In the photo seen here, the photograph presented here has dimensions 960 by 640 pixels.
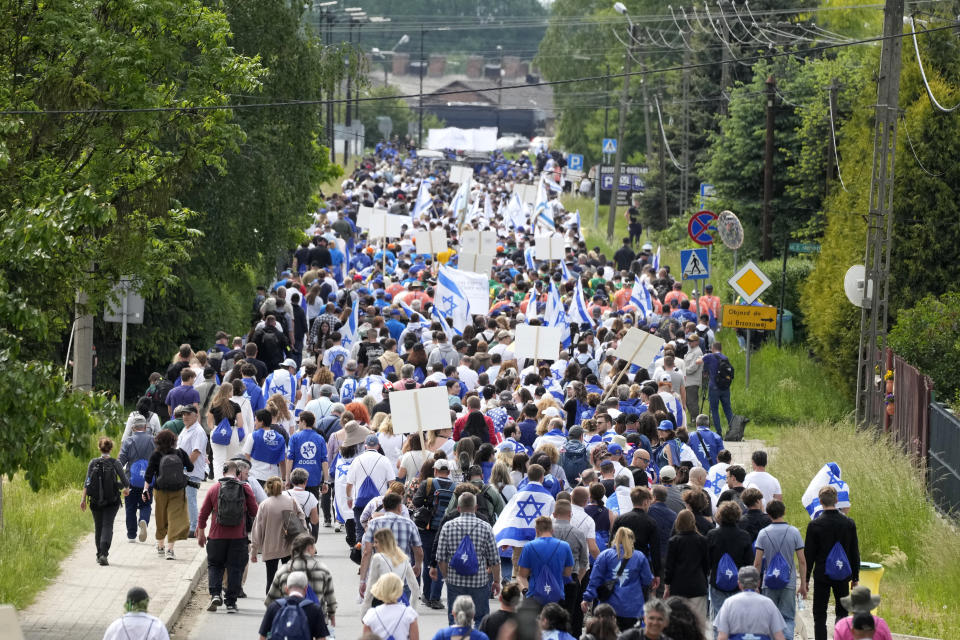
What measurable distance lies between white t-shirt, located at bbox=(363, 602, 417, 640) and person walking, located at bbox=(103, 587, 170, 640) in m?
1.36

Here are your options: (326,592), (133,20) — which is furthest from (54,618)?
(133,20)

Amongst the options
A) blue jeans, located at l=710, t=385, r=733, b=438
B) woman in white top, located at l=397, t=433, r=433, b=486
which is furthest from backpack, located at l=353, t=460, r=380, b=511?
blue jeans, located at l=710, t=385, r=733, b=438

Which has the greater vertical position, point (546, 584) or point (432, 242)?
point (432, 242)

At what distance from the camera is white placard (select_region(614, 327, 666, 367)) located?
21219mm

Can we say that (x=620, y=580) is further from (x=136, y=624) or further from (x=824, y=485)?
(x=136, y=624)

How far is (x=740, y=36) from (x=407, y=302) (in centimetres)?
3579

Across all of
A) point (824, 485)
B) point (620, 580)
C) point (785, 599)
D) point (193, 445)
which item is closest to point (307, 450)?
point (193, 445)

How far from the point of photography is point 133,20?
54.2 ft

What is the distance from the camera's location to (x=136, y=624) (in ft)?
33.2

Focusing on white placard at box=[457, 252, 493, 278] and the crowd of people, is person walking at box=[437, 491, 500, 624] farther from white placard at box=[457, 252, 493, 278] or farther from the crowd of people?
white placard at box=[457, 252, 493, 278]

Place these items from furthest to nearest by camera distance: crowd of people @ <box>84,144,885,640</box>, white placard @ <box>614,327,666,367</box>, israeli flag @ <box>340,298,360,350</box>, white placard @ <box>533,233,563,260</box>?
white placard @ <box>533,233,563,260</box>, israeli flag @ <box>340,298,360,350</box>, white placard @ <box>614,327,666,367</box>, crowd of people @ <box>84,144,885,640</box>

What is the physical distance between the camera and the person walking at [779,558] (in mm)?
12633

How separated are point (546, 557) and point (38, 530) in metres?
7.09

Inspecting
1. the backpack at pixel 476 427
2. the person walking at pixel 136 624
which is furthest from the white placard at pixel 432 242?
the person walking at pixel 136 624
